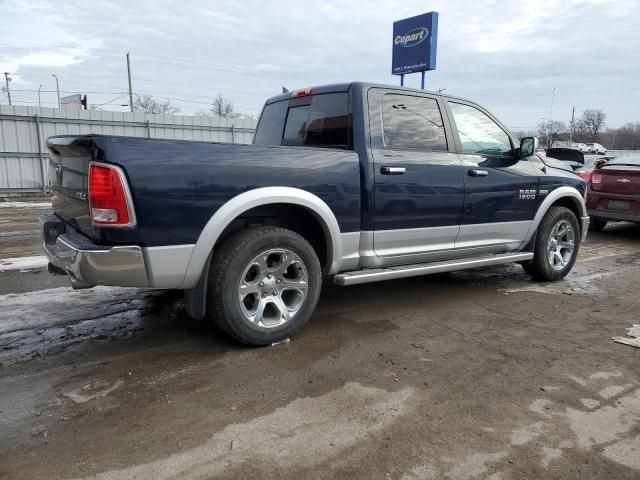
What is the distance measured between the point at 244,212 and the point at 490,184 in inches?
104

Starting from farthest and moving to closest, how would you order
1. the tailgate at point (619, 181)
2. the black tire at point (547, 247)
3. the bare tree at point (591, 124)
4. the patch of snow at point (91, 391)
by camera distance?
1. the bare tree at point (591, 124)
2. the tailgate at point (619, 181)
3. the black tire at point (547, 247)
4. the patch of snow at point (91, 391)

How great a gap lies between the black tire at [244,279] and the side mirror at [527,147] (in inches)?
110

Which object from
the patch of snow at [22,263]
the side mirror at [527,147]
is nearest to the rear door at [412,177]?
A: the side mirror at [527,147]

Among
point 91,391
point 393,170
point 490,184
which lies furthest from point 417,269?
point 91,391

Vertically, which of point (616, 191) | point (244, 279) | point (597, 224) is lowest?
point (597, 224)

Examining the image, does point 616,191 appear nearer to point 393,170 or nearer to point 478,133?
point 478,133

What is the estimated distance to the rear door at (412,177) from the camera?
420 centimetres

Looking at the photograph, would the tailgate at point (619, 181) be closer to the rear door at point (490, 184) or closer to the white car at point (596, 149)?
the rear door at point (490, 184)

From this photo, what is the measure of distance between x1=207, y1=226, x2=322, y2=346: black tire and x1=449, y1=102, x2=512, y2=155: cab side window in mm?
2088

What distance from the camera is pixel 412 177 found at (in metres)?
4.33

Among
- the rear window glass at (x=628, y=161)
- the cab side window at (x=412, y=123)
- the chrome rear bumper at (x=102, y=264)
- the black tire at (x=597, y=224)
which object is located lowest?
the black tire at (x=597, y=224)

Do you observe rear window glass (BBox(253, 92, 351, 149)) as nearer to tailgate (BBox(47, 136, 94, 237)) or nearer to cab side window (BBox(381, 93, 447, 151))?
cab side window (BBox(381, 93, 447, 151))

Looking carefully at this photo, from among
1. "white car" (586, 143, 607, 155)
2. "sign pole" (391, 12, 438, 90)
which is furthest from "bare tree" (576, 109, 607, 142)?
"sign pole" (391, 12, 438, 90)

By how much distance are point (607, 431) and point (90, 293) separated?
4468 mm
